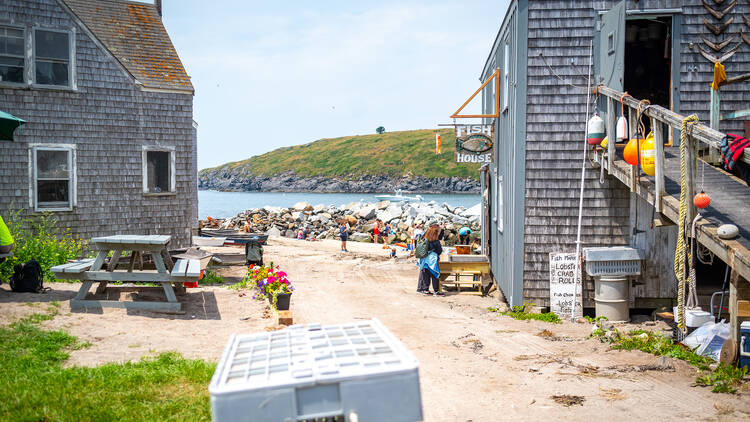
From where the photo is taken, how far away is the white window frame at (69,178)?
46.5ft

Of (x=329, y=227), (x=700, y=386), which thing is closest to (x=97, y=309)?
(x=700, y=386)

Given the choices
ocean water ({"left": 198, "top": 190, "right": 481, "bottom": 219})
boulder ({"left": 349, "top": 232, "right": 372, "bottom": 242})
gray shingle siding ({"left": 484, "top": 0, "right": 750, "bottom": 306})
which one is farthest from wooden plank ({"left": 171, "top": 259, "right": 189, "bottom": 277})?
ocean water ({"left": 198, "top": 190, "right": 481, "bottom": 219})

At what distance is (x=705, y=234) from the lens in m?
7.90

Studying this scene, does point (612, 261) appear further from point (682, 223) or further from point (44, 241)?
point (44, 241)

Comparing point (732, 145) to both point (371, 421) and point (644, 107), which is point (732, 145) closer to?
point (644, 107)

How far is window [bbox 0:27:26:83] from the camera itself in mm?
13961

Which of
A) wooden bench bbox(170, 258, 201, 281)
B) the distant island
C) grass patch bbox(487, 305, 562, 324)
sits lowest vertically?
grass patch bbox(487, 305, 562, 324)

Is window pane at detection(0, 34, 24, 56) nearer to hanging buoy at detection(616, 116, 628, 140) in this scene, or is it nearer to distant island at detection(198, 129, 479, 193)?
hanging buoy at detection(616, 116, 628, 140)

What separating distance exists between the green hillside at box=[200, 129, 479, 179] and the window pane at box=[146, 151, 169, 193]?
115604 millimetres

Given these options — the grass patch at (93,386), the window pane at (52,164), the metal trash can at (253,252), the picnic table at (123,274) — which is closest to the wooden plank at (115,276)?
the picnic table at (123,274)

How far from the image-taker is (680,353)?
7992 millimetres

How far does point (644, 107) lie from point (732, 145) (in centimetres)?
220

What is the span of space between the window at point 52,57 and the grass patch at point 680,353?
1347 cm

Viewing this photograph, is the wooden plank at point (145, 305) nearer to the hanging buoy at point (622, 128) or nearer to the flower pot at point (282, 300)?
the flower pot at point (282, 300)
